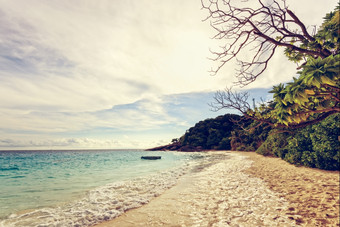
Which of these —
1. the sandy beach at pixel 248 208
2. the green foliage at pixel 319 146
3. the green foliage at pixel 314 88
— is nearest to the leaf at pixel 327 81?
the green foliage at pixel 314 88

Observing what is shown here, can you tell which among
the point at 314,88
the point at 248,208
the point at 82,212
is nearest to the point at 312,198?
the point at 248,208

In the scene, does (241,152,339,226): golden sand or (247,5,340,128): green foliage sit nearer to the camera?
(247,5,340,128): green foliage

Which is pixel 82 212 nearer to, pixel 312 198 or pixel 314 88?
pixel 314 88

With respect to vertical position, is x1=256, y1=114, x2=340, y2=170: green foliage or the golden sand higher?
x1=256, y1=114, x2=340, y2=170: green foliage

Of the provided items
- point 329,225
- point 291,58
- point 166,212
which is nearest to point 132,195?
point 166,212

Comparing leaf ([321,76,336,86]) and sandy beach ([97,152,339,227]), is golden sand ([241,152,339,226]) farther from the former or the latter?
leaf ([321,76,336,86])

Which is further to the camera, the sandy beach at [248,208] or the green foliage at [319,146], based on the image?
the green foliage at [319,146]

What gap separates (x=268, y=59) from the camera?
400 cm

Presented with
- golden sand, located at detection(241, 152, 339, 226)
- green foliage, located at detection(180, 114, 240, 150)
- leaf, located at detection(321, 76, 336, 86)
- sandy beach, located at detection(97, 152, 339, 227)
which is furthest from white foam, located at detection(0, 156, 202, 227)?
green foliage, located at detection(180, 114, 240, 150)

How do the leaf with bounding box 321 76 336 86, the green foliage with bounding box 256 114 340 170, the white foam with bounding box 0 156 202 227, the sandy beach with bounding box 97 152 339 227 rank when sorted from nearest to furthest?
the leaf with bounding box 321 76 336 86
the sandy beach with bounding box 97 152 339 227
the white foam with bounding box 0 156 202 227
the green foliage with bounding box 256 114 340 170

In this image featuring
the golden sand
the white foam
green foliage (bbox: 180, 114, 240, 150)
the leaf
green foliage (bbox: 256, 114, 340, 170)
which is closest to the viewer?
the leaf

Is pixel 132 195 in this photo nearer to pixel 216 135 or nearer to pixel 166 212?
pixel 166 212

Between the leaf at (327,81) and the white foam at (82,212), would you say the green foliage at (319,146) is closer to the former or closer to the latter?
the white foam at (82,212)

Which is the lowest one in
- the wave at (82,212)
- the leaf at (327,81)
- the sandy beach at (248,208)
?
the wave at (82,212)
